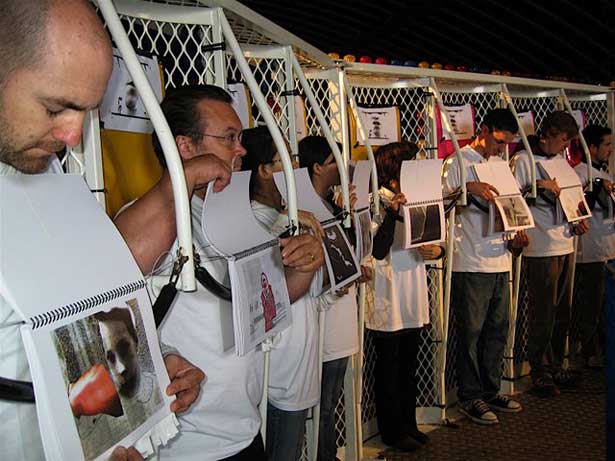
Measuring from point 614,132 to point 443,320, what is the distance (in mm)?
2714

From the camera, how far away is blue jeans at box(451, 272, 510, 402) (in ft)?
13.5

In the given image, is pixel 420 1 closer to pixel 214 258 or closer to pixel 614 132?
pixel 614 132

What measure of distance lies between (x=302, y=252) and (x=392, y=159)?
77.3 inches

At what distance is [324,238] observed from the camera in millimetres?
2041

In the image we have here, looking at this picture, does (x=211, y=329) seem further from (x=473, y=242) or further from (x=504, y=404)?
(x=504, y=404)

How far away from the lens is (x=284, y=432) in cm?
226

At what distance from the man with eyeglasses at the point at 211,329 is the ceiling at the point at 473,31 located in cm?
692

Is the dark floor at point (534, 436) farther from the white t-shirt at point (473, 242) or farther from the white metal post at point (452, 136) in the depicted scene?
the white metal post at point (452, 136)

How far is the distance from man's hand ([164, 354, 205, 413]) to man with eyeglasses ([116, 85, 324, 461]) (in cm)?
20

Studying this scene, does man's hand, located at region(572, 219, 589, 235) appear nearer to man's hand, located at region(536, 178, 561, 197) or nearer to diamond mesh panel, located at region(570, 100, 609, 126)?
man's hand, located at region(536, 178, 561, 197)

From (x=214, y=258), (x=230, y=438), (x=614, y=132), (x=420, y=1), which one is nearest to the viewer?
(x=214, y=258)

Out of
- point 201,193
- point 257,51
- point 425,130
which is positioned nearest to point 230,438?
point 201,193

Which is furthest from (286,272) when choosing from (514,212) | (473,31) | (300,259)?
(473,31)

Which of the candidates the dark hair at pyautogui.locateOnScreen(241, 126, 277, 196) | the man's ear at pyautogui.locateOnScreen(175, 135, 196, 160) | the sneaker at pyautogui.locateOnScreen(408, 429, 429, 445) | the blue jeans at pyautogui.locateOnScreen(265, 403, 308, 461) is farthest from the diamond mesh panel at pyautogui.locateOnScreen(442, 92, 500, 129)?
the man's ear at pyautogui.locateOnScreen(175, 135, 196, 160)
